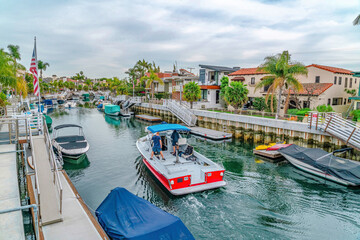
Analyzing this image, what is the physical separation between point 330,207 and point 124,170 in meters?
12.7

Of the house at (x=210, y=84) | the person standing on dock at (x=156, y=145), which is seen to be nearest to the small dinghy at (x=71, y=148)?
the person standing on dock at (x=156, y=145)

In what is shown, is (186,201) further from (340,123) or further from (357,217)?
(340,123)

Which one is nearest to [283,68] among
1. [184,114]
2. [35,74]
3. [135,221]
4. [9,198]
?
[184,114]

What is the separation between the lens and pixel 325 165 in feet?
46.9

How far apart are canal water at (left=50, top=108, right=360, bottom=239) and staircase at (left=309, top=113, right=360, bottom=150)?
5.15m

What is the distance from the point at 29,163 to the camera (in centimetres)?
1279

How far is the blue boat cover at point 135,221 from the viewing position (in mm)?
6297

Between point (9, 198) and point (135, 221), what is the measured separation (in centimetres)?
446

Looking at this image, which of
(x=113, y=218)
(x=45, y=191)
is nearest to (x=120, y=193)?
(x=113, y=218)

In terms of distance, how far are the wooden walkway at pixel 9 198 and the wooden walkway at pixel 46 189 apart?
2.27ft

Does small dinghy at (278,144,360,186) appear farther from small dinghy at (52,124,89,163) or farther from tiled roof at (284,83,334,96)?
tiled roof at (284,83,334,96)

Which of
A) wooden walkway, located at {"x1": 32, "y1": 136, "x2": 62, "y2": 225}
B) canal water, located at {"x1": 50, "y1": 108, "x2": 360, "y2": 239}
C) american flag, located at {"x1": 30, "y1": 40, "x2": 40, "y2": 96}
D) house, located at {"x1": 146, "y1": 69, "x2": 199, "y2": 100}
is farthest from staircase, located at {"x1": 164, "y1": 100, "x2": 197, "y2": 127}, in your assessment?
wooden walkway, located at {"x1": 32, "y1": 136, "x2": 62, "y2": 225}

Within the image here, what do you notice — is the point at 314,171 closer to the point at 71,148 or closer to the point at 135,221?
the point at 135,221

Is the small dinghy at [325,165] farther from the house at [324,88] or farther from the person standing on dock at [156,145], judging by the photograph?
the house at [324,88]
